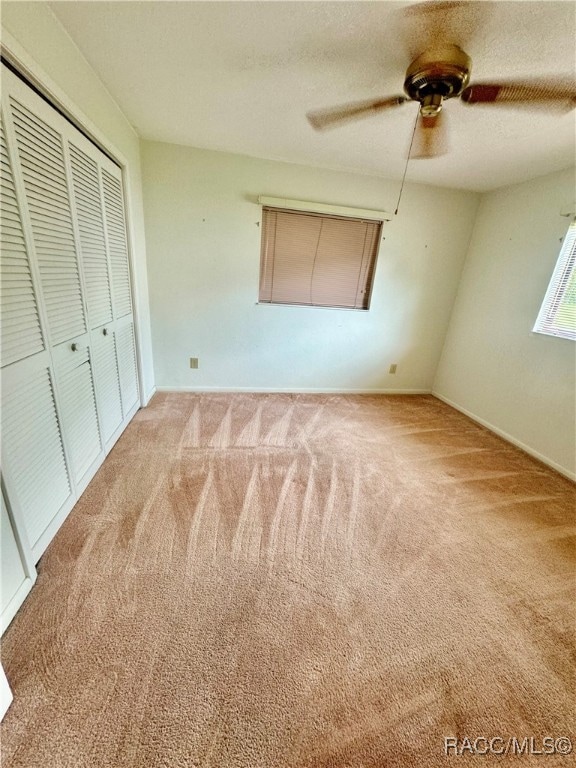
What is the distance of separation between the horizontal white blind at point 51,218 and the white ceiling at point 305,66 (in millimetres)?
538

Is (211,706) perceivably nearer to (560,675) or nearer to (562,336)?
(560,675)

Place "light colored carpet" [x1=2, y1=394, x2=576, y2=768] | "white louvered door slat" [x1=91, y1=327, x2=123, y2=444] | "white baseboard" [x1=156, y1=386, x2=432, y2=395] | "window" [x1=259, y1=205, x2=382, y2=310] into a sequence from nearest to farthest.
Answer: "light colored carpet" [x1=2, y1=394, x2=576, y2=768] → "white louvered door slat" [x1=91, y1=327, x2=123, y2=444] → "window" [x1=259, y1=205, x2=382, y2=310] → "white baseboard" [x1=156, y1=386, x2=432, y2=395]

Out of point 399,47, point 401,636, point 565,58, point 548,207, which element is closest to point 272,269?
point 399,47

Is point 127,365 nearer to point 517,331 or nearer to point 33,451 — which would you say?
point 33,451

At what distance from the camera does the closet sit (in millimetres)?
1080

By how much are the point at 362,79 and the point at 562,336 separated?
2.33 metres

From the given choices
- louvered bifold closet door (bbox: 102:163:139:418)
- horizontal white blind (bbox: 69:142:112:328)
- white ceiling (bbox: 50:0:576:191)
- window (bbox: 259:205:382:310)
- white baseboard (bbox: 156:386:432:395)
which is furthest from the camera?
white baseboard (bbox: 156:386:432:395)

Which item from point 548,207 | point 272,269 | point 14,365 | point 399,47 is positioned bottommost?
point 14,365

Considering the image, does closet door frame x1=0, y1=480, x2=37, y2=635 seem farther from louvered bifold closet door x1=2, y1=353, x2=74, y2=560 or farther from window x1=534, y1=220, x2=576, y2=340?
window x1=534, y1=220, x2=576, y2=340

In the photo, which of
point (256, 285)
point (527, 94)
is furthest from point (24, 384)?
point (527, 94)

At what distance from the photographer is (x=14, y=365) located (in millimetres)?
1105

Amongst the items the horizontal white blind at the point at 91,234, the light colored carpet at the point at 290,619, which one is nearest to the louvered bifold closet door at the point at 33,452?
the light colored carpet at the point at 290,619

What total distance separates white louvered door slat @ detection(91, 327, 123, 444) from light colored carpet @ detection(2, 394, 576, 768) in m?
0.21

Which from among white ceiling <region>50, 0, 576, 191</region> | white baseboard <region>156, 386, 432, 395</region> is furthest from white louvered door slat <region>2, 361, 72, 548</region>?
white baseboard <region>156, 386, 432, 395</region>
